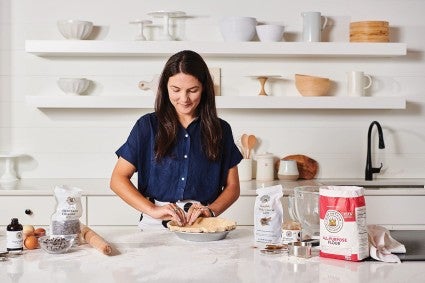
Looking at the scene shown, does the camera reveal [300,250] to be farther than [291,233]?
No

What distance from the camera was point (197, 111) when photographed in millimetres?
2908

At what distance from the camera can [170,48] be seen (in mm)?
4391

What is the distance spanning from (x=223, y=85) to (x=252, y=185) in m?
0.75

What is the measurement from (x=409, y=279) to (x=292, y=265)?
1.12 ft

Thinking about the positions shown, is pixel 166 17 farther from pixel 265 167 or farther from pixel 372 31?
pixel 372 31

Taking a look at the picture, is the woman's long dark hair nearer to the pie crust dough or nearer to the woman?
the woman

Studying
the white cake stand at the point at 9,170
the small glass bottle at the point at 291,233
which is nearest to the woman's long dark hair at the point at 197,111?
the small glass bottle at the point at 291,233

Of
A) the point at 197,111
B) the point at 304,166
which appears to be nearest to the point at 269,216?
the point at 197,111

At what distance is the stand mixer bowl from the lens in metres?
2.32

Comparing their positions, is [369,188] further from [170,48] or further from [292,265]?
[292,265]

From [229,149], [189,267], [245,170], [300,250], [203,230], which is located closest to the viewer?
[189,267]

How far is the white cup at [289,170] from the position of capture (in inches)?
176

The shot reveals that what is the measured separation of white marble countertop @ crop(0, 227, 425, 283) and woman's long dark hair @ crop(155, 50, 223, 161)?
24.1 inches

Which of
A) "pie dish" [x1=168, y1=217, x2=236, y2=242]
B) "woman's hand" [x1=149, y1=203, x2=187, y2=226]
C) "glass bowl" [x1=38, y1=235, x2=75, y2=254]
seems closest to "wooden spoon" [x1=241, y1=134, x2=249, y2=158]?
"woman's hand" [x1=149, y1=203, x2=187, y2=226]
